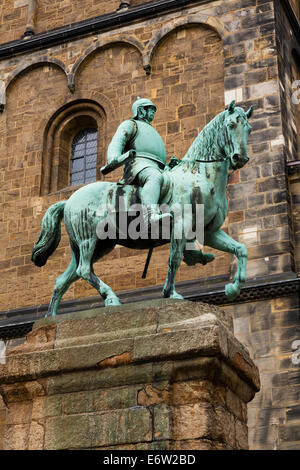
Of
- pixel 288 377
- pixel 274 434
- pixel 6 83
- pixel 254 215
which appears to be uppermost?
pixel 6 83

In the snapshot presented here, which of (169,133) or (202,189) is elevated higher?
(169,133)

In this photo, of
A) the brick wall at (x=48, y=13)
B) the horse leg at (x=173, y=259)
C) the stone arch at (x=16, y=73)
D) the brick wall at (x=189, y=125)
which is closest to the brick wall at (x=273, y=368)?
the brick wall at (x=189, y=125)

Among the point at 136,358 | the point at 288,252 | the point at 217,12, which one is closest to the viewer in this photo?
the point at 136,358

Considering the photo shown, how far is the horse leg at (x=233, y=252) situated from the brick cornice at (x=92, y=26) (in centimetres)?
1054

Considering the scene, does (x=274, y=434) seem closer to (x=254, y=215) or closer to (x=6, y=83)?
(x=254, y=215)

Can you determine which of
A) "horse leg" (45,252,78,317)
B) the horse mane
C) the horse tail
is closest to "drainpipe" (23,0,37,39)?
the horse tail

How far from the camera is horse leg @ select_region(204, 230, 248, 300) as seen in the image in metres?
8.37

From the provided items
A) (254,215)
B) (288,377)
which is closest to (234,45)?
(254,215)

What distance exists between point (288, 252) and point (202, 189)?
21.3 ft

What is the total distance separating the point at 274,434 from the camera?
13281 millimetres

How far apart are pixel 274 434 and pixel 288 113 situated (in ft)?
21.6

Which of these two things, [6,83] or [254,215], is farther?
[6,83]

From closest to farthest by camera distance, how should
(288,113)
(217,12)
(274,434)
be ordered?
(274,434)
(288,113)
(217,12)

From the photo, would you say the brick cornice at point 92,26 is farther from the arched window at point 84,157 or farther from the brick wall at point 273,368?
the brick wall at point 273,368
